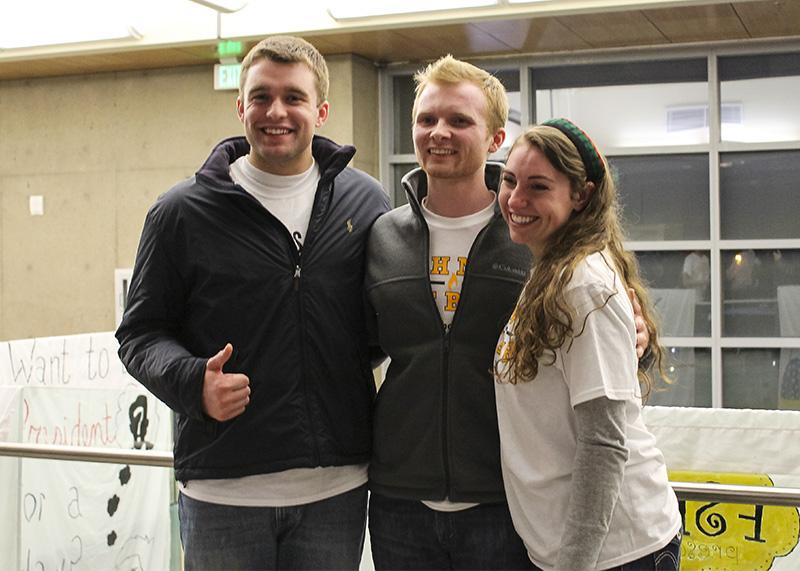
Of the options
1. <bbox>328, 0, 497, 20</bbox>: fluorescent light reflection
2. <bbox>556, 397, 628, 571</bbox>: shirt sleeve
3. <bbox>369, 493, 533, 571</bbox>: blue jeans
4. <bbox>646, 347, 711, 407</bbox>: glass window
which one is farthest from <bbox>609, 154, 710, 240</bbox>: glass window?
<bbox>556, 397, 628, 571</bbox>: shirt sleeve

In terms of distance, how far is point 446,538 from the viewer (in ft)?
7.72

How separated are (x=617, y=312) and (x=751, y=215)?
20.8 feet

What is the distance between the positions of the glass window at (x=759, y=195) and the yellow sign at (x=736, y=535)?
5169 mm

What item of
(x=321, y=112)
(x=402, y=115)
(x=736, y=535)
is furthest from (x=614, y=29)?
(x=321, y=112)

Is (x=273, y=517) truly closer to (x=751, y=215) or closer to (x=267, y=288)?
(x=267, y=288)

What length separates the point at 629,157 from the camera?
8273mm

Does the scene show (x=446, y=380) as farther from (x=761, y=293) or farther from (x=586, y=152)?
(x=761, y=293)

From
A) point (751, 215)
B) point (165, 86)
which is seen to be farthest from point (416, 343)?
point (165, 86)

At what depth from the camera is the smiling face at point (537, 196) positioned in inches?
84.5

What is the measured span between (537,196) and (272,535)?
994 millimetres

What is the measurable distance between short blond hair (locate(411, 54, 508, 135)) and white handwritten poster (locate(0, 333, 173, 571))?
2.21 metres

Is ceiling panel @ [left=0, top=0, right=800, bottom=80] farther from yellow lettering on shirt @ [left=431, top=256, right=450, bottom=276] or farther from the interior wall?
yellow lettering on shirt @ [left=431, top=256, right=450, bottom=276]

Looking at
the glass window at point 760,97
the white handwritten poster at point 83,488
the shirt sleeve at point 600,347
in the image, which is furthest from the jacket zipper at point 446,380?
the glass window at point 760,97

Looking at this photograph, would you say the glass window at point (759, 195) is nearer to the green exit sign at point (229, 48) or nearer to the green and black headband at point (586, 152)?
the green exit sign at point (229, 48)
